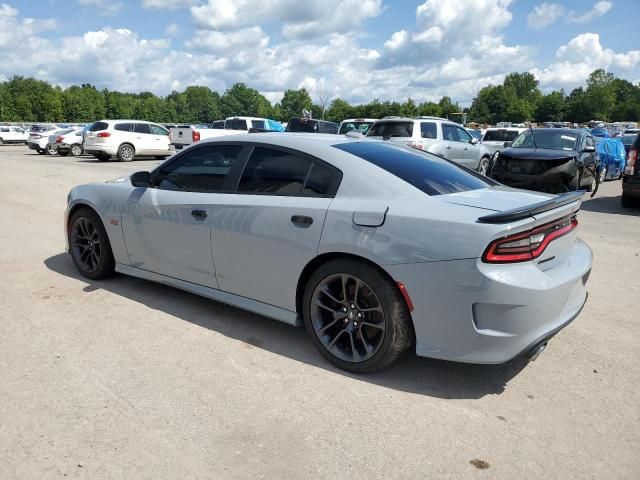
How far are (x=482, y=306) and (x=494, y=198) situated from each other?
874mm

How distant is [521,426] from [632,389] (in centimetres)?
93

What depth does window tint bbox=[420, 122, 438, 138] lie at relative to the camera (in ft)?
44.9

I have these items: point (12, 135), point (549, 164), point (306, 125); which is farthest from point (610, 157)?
point (12, 135)

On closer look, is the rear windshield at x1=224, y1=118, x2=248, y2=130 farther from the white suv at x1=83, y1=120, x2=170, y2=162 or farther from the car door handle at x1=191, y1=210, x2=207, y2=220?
the car door handle at x1=191, y1=210, x2=207, y2=220

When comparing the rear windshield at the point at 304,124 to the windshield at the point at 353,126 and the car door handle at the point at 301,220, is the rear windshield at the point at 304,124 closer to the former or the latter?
the windshield at the point at 353,126

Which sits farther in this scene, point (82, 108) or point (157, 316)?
point (82, 108)

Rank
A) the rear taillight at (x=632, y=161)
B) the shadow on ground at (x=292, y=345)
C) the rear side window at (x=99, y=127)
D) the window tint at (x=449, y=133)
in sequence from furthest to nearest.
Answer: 1. the rear side window at (x=99, y=127)
2. the window tint at (x=449, y=133)
3. the rear taillight at (x=632, y=161)
4. the shadow on ground at (x=292, y=345)

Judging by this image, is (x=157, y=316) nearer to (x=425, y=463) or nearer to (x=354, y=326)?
(x=354, y=326)

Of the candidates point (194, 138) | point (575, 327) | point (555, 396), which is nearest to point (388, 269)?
point (555, 396)

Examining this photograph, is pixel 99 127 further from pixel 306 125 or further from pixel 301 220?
pixel 301 220

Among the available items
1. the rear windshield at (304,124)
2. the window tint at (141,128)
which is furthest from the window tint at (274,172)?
the window tint at (141,128)

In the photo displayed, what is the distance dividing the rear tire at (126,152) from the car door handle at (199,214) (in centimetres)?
1919

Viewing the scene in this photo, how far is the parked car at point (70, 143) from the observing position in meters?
26.2

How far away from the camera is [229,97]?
150125 mm
